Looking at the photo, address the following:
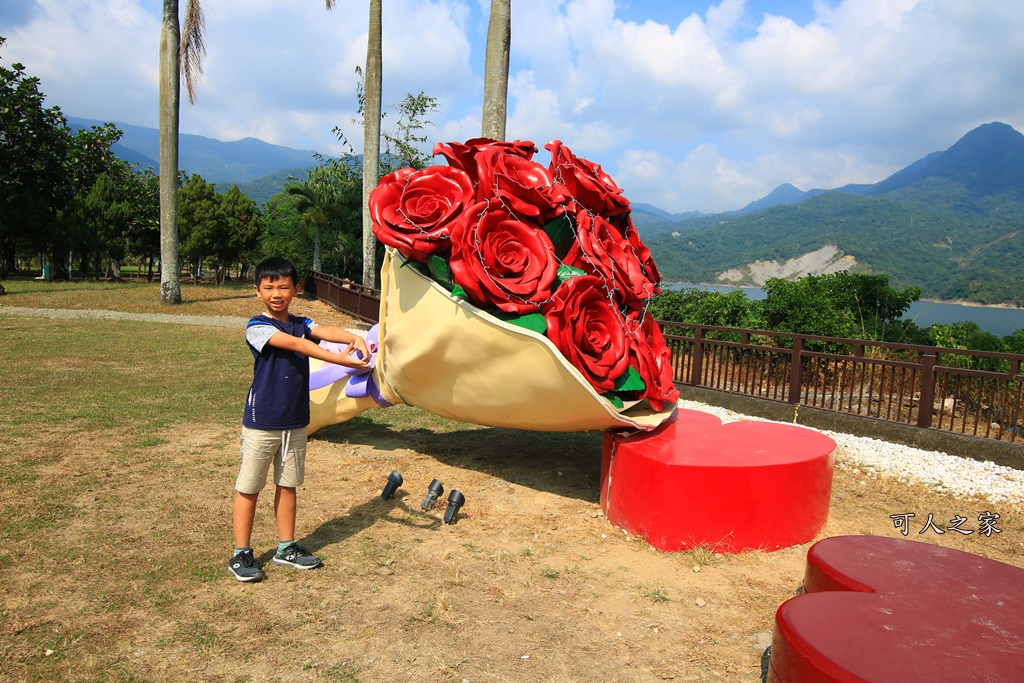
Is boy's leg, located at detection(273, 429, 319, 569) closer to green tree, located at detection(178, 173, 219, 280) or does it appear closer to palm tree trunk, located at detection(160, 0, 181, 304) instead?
palm tree trunk, located at detection(160, 0, 181, 304)

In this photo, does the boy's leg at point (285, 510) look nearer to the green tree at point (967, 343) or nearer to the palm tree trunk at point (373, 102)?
the green tree at point (967, 343)

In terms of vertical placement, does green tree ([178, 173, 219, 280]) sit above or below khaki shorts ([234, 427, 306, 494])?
above

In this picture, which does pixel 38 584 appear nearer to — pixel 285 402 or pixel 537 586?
pixel 285 402

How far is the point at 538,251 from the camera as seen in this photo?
4305 millimetres

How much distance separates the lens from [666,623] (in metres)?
3.29

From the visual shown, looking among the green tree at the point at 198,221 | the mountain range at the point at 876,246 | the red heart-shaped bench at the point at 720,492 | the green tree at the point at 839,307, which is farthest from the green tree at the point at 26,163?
the red heart-shaped bench at the point at 720,492

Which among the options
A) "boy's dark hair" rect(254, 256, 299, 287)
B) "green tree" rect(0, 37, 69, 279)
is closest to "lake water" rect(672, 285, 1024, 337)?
"boy's dark hair" rect(254, 256, 299, 287)

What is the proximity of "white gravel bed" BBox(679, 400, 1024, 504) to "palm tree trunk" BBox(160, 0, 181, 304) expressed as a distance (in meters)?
16.1

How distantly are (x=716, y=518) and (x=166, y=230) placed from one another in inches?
690

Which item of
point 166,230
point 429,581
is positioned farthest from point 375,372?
point 166,230

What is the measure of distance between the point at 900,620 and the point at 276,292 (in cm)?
311

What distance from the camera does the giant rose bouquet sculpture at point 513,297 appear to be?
13.6 feet

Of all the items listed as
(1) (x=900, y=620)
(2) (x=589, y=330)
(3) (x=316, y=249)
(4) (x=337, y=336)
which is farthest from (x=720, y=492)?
(3) (x=316, y=249)

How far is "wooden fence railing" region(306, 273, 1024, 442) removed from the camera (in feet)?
22.5
